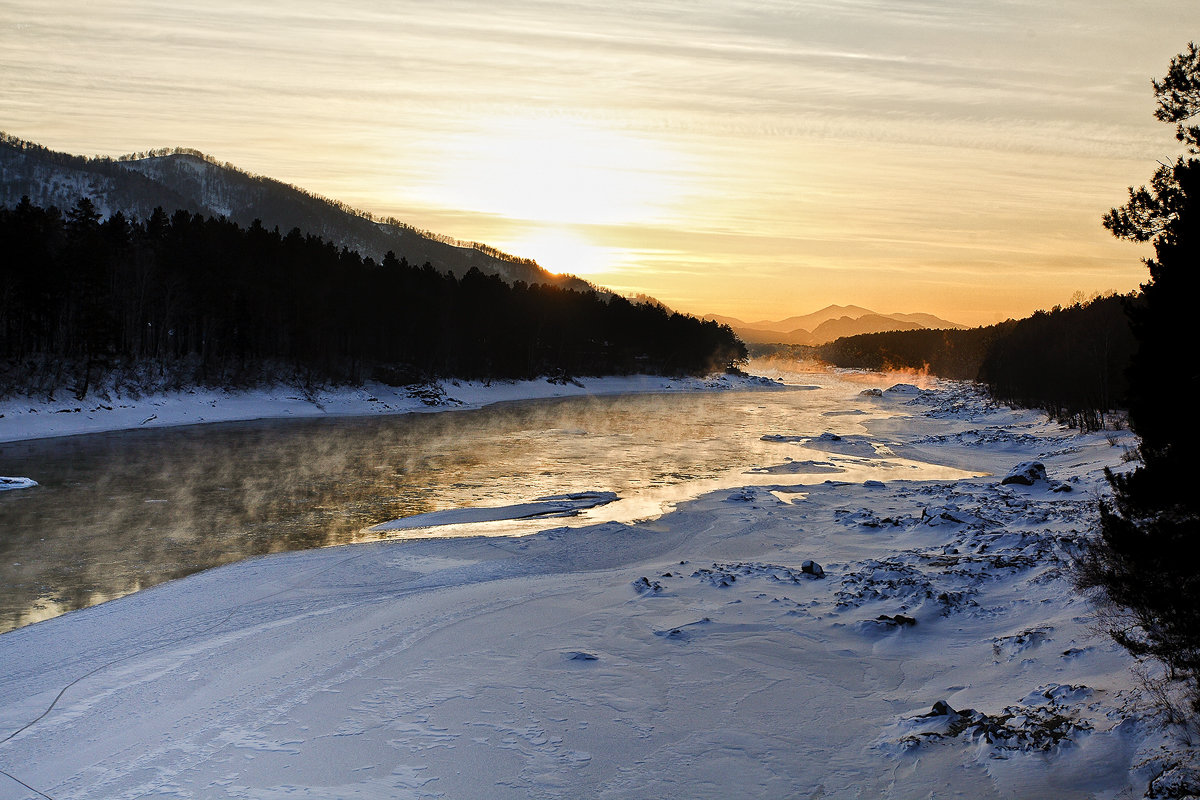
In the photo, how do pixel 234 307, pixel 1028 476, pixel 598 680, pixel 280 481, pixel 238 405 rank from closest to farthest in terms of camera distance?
pixel 598 680
pixel 1028 476
pixel 280 481
pixel 238 405
pixel 234 307

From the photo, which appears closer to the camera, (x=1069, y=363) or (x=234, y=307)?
(x=1069, y=363)

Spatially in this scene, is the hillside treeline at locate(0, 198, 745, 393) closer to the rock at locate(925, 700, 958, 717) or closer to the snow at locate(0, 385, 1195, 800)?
the snow at locate(0, 385, 1195, 800)

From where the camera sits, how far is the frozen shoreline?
42344mm

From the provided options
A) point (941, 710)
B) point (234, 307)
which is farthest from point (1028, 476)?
point (234, 307)

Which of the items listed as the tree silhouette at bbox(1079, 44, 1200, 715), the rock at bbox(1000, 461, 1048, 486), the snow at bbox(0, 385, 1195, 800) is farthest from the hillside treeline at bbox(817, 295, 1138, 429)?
the tree silhouette at bbox(1079, 44, 1200, 715)

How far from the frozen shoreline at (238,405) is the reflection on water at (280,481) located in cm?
347

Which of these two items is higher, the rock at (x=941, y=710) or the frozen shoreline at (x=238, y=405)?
the frozen shoreline at (x=238, y=405)

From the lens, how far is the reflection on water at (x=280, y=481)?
16672 millimetres

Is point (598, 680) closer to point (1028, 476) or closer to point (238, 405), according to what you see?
point (1028, 476)

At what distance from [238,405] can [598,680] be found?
53.3 m

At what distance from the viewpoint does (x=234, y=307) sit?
63.7m

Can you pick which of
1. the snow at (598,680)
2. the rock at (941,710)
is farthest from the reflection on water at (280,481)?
the rock at (941,710)

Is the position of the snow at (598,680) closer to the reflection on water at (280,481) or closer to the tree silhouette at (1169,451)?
Result: the tree silhouette at (1169,451)

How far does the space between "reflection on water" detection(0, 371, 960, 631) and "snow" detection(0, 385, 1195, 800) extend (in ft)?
8.71
